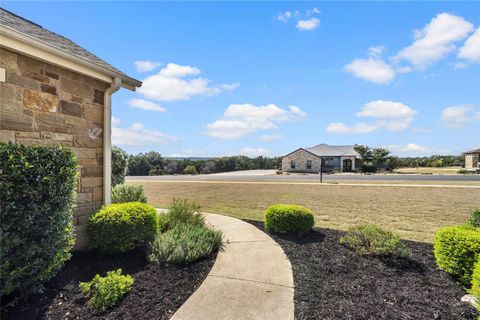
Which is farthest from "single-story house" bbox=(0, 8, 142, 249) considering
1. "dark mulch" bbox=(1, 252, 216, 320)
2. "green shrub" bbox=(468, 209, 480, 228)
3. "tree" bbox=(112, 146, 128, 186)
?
"green shrub" bbox=(468, 209, 480, 228)

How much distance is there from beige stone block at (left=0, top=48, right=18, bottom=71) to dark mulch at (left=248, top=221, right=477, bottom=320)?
475 cm

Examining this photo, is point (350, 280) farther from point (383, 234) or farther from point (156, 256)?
point (156, 256)

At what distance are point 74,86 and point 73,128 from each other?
2.37 feet

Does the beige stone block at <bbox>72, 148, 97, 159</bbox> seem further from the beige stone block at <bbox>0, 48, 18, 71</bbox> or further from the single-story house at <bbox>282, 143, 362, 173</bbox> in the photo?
the single-story house at <bbox>282, 143, 362, 173</bbox>

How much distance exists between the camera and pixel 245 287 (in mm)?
3061

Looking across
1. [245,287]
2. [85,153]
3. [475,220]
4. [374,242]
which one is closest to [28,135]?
[85,153]

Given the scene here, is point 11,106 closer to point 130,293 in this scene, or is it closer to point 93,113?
point 93,113

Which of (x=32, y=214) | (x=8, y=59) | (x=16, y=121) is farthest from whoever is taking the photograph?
(x=16, y=121)

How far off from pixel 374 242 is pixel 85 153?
16.9 ft

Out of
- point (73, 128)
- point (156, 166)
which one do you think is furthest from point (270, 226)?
point (156, 166)

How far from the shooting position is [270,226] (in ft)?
18.0

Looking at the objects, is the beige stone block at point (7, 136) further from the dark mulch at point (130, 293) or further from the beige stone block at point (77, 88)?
the dark mulch at point (130, 293)

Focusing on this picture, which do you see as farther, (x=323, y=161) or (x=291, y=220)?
(x=323, y=161)

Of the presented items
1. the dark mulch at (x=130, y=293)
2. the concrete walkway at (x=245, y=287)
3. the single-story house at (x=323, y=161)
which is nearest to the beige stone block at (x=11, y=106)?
the dark mulch at (x=130, y=293)
